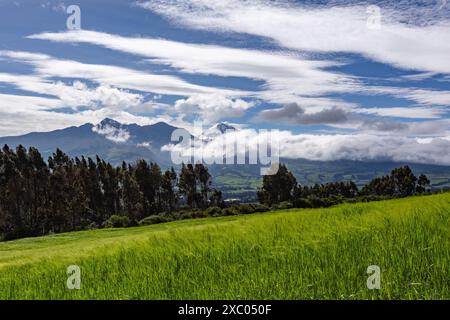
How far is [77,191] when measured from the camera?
419 ft

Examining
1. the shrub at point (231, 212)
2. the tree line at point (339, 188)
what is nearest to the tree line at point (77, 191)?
the tree line at point (339, 188)

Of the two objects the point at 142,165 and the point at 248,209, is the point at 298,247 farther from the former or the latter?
the point at 142,165

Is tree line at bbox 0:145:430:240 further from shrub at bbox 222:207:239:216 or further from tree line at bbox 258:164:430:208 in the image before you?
shrub at bbox 222:207:239:216

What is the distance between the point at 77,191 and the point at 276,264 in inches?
4949

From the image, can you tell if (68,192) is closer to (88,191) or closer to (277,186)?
(88,191)

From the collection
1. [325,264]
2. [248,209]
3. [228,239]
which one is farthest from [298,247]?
[248,209]

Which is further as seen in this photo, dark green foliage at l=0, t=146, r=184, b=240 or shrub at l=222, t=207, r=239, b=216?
dark green foliage at l=0, t=146, r=184, b=240

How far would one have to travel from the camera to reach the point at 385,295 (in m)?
7.01

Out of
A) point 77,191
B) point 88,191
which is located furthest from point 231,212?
point 88,191

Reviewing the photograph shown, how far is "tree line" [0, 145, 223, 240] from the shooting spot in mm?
117125

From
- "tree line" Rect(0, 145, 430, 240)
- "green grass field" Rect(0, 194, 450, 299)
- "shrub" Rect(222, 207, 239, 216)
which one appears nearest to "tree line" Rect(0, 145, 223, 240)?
"tree line" Rect(0, 145, 430, 240)

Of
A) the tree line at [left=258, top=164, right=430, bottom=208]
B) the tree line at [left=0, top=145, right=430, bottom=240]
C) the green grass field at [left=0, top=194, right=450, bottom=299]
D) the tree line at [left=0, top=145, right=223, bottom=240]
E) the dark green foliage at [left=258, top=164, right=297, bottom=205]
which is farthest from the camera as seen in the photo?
the tree line at [left=258, top=164, right=430, bottom=208]

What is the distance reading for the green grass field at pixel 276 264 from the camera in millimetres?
7543

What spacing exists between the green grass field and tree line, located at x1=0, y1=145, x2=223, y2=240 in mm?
97885
